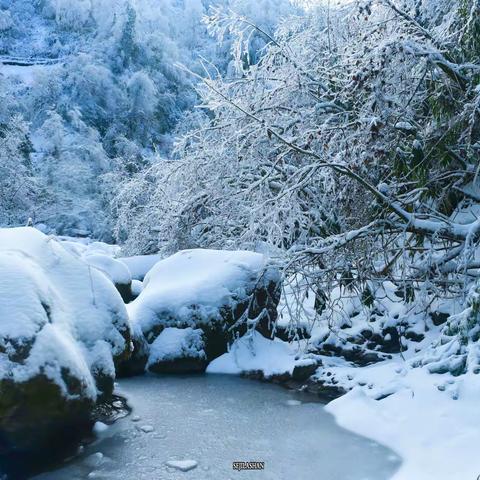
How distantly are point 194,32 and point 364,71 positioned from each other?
41.1m

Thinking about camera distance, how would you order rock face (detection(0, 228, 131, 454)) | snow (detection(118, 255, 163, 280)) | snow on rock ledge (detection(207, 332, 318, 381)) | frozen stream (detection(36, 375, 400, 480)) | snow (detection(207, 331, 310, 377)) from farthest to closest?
snow (detection(118, 255, 163, 280)), snow (detection(207, 331, 310, 377)), snow on rock ledge (detection(207, 332, 318, 381)), rock face (detection(0, 228, 131, 454)), frozen stream (detection(36, 375, 400, 480))

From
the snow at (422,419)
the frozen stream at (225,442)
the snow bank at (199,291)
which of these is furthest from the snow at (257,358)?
the snow at (422,419)

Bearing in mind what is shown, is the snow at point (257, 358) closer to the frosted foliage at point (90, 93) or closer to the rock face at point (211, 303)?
the rock face at point (211, 303)

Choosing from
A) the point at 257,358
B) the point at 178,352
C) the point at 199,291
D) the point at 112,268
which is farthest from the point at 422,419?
the point at 112,268

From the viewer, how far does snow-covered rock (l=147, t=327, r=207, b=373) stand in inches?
293

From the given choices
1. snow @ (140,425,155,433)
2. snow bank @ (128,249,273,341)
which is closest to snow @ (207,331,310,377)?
snow bank @ (128,249,273,341)

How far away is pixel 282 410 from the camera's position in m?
5.97

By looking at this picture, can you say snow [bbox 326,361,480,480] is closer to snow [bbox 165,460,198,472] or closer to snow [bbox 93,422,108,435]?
snow [bbox 165,460,198,472]

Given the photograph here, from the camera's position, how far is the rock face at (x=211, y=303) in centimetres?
772

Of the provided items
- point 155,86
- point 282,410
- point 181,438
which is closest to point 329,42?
point 282,410

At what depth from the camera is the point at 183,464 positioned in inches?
175

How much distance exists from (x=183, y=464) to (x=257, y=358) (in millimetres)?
3343

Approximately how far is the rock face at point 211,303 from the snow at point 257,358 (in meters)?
0.14

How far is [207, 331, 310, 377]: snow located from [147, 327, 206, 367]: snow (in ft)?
1.09
